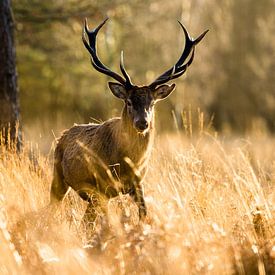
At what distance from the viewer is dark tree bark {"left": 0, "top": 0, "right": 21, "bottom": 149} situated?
931 centimetres

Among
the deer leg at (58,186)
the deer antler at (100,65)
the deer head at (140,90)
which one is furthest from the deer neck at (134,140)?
the deer leg at (58,186)

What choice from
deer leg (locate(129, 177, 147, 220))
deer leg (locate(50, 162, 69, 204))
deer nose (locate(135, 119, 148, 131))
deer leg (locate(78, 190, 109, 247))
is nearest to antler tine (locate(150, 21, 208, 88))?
deer nose (locate(135, 119, 148, 131))

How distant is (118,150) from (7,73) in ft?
10.1

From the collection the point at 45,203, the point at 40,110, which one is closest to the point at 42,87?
the point at 40,110

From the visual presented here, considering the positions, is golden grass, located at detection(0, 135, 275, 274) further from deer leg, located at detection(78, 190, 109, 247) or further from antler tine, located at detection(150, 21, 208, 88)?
antler tine, located at detection(150, 21, 208, 88)

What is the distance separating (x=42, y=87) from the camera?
22.2 metres

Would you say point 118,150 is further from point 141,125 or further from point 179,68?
point 179,68

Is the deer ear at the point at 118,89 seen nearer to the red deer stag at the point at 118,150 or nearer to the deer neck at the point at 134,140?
the red deer stag at the point at 118,150

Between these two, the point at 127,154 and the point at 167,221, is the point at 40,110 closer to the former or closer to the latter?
the point at 127,154

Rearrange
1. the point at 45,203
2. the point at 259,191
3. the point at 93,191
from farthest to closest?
the point at 45,203 < the point at 93,191 < the point at 259,191

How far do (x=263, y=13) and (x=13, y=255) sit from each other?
22.7 m

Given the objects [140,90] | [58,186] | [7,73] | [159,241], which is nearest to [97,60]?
[140,90]

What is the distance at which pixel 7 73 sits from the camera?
30.8 feet

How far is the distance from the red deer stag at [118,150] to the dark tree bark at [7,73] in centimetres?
207
